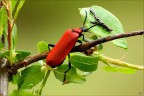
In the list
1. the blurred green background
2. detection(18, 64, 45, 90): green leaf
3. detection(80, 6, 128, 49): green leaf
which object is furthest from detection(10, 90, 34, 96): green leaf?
the blurred green background

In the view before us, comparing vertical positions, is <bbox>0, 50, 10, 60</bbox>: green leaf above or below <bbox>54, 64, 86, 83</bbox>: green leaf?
above

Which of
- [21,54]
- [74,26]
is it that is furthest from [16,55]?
[74,26]

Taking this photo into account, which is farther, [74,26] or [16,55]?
[74,26]

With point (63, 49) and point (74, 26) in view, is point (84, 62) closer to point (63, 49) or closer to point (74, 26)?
point (63, 49)

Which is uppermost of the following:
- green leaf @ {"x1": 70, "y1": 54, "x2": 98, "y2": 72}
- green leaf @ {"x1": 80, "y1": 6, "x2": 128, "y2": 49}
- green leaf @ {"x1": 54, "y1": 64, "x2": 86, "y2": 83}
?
green leaf @ {"x1": 80, "y1": 6, "x2": 128, "y2": 49}

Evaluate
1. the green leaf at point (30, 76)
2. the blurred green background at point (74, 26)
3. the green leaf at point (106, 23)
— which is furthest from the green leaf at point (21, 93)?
the blurred green background at point (74, 26)

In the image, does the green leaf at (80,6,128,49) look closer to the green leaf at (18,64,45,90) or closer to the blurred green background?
the green leaf at (18,64,45,90)

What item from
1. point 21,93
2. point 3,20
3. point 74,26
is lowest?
point 74,26
